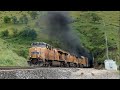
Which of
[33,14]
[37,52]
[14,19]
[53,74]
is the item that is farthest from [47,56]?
[53,74]

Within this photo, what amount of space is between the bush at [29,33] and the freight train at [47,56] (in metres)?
1.31

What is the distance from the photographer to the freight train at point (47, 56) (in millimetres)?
18984

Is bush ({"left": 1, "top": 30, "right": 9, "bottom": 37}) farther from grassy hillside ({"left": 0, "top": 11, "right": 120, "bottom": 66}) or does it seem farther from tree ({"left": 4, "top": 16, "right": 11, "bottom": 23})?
tree ({"left": 4, "top": 16, "right": 11, "bottom": 23})

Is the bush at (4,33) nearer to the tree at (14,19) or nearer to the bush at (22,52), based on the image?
the tree at (14,19)

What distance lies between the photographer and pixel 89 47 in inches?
734

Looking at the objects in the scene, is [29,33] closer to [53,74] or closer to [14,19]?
[14,19]

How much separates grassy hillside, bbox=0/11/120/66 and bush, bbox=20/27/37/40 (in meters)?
0.05

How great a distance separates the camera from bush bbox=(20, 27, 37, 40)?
674 inches

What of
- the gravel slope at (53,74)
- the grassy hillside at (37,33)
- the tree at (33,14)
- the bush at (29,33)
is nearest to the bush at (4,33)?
the grassy hillside at (37,33)

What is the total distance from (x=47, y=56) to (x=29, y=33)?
2.91 metres

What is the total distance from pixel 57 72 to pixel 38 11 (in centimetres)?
271
